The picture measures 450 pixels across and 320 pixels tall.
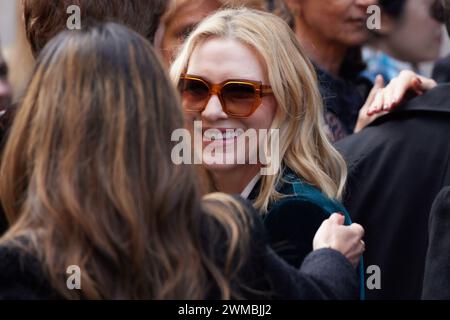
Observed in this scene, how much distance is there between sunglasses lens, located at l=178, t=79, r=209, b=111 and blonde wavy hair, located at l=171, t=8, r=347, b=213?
0.09m

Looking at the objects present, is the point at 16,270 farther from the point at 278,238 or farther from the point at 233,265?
the point at 278,238

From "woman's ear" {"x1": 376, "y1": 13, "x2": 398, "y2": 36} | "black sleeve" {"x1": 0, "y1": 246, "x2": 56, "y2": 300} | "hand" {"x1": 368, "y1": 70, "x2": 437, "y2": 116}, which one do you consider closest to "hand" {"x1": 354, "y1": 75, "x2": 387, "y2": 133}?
"hand" {"x1": 368, "y1": 70, "x2": 437, "y2": 116}

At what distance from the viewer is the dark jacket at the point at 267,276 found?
2.12 metres

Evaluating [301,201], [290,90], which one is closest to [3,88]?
[290,90]

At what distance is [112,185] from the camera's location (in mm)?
2180

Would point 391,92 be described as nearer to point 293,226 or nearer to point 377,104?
point 377,104

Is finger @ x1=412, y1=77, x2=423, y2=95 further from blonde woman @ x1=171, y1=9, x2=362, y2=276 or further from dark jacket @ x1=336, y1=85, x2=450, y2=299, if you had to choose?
blonde woman @ x1=171, y1=9, x2=362, y2=276

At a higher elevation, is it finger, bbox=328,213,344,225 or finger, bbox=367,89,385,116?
finger, bbox=367,89,385,116

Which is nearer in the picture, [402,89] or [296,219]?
[296,219]

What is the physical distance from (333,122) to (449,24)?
98cm

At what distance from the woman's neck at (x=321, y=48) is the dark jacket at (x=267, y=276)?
7.26 ft

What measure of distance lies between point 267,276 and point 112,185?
0.37 meters

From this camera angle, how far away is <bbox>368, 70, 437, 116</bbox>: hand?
367 centimetres
